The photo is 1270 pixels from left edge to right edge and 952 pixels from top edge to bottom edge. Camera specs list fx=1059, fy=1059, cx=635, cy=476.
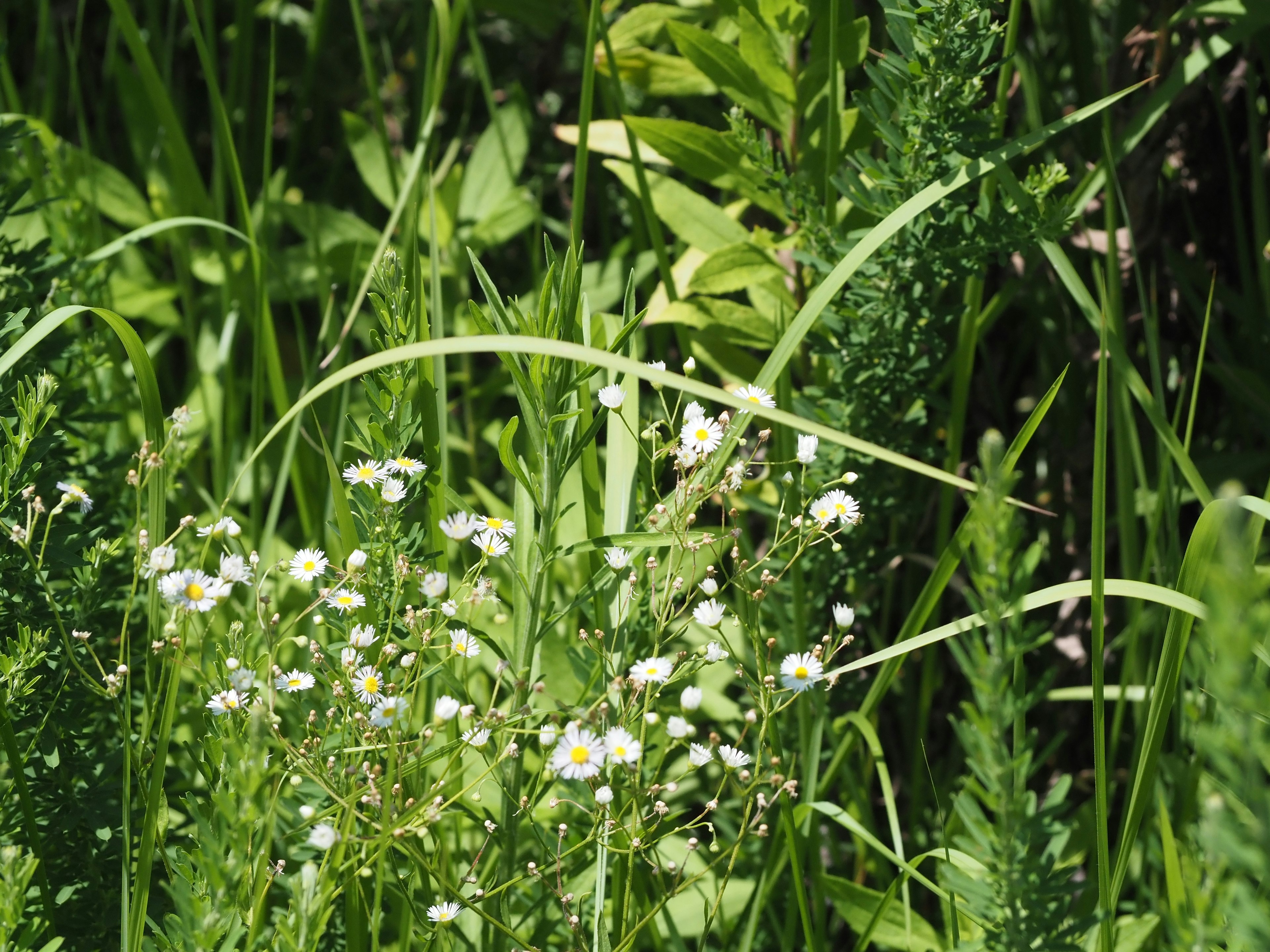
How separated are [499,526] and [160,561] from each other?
0.28 m

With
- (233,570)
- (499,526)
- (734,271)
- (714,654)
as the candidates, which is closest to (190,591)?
(233,570)

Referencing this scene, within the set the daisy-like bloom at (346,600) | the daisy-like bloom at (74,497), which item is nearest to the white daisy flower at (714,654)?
the daisy-like bloom at (346,600)

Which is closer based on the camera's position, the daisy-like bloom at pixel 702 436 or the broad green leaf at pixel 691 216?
the daisy-like bloom at pixel 702 436

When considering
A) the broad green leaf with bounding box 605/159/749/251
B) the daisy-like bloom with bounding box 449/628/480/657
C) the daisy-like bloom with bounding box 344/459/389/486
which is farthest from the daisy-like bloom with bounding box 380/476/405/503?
the broad green leaf with bounding box 605/159/749/251

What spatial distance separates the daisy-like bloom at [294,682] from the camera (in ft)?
2.79

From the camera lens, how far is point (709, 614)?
836 millimetres

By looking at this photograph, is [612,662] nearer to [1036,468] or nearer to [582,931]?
[582,931]

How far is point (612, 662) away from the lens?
0.90m

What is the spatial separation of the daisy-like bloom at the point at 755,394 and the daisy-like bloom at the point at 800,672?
204 millimetres

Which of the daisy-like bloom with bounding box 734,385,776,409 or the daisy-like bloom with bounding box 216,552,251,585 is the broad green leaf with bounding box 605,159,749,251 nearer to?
the daisy-like bloom with bounding box 734,385,776,409

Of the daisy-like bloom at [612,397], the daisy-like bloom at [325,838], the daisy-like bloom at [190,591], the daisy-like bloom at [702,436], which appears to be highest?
the daisy-like bloom at [612,397]

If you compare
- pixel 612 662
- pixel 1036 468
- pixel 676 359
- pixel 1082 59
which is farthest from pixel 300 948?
pixel 1082 59

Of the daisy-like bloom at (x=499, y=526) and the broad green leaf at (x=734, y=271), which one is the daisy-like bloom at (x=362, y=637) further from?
the broad green leaf at (x=734, y=271)

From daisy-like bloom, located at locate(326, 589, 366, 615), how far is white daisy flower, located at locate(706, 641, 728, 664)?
0.28 meters
